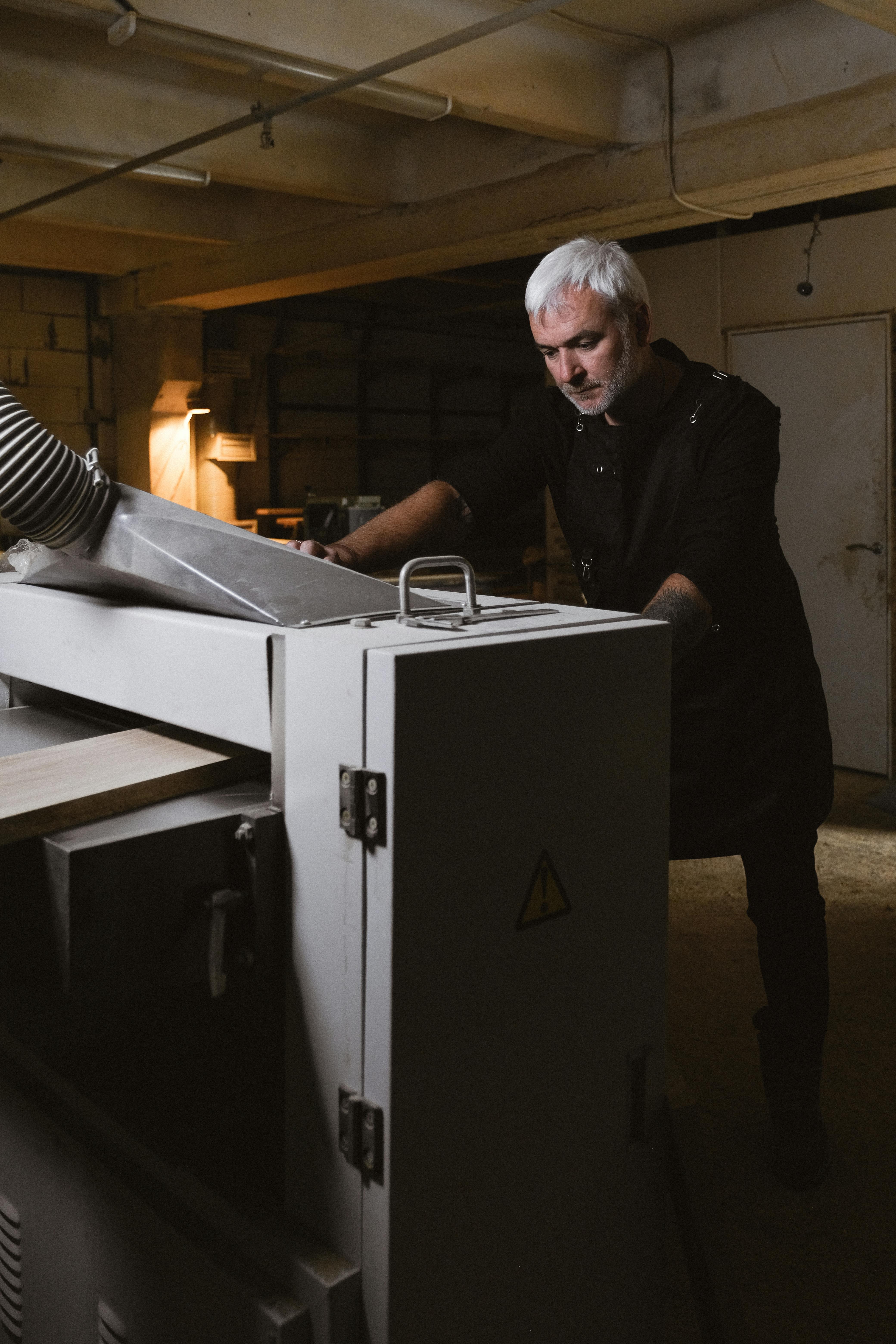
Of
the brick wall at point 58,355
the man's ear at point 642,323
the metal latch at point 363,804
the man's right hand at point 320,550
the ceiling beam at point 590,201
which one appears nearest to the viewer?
the metal latch at point 363,804

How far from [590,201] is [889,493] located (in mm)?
1644

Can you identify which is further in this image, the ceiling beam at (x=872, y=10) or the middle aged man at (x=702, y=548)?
the ceiling beam at (x=872, y=10)

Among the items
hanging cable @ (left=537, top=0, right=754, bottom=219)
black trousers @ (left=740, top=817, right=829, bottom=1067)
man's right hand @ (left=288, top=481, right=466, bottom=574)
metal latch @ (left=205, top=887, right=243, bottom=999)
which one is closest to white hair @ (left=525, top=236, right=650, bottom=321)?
man's right hand @ (left=288, top=481, right=466, bottom=574)

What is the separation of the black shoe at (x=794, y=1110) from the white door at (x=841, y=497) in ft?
9.71

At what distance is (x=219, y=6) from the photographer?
9.21ft

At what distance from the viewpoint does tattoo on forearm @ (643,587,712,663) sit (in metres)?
1.36

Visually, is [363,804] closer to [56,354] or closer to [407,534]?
[407,534]

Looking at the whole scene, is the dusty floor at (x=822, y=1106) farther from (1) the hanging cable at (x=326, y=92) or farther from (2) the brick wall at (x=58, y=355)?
(2) the brick wall at (x=58, y=355)

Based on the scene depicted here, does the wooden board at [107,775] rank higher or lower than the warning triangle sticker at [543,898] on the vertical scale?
higher

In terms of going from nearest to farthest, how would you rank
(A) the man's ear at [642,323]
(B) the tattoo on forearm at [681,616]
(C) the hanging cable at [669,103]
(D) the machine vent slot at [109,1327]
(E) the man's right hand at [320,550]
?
(D) the machine vent slot at [109,1327] < (B) the tattoo on forearm at [681,616] < (E) the man's right hand at [320,550] < (A) the man's ear at [642,323] < (C) the hanging cable at [669,103]

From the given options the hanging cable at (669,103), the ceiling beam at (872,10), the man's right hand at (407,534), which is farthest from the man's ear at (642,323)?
the hanging cable at (669,103)

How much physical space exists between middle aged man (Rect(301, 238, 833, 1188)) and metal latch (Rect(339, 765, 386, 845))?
0.68 metres

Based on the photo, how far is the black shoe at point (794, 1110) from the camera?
1.83 meters

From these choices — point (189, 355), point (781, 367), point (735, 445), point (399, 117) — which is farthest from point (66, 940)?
point (189, 355)
